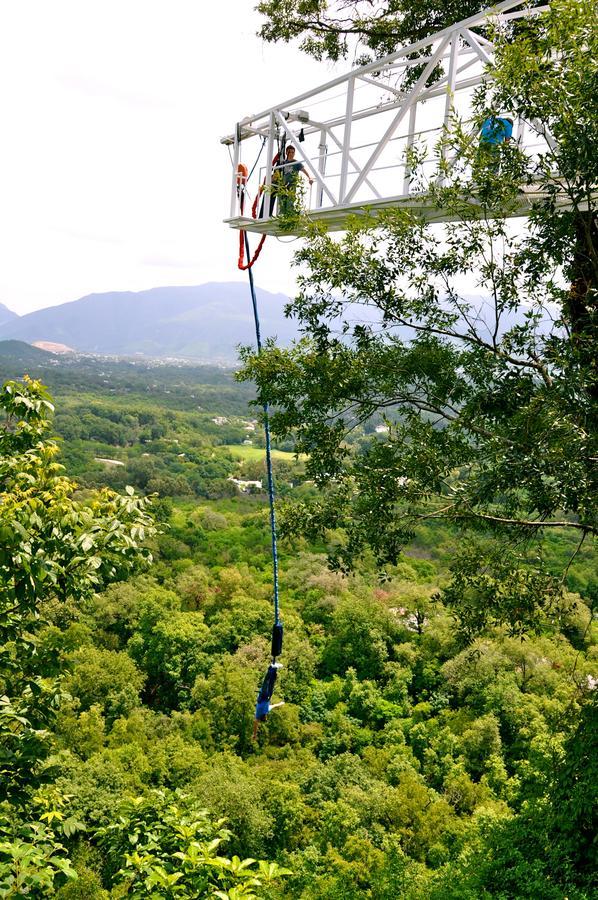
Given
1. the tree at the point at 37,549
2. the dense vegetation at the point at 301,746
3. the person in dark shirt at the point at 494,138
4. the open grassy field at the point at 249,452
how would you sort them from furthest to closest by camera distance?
the open grassy field at the point at 249,452
the person in dark shirt at the point at 494,138
the dense vegetation at the point at 301,746
the tree at the point at 37,549

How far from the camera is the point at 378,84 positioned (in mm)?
5535

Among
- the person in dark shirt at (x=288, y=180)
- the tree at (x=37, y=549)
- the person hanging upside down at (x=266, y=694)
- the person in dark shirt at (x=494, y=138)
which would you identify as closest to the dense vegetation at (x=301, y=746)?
the tree at (x=37, y=549)

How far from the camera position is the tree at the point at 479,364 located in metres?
3.90

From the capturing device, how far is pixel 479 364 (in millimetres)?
5215

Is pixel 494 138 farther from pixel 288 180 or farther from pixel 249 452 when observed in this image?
pixel 249 452

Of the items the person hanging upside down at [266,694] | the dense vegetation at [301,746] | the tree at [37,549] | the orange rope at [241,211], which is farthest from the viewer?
the person hanging upside down at [266,694]

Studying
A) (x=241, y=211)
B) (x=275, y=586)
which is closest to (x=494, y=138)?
(x=241, y=211)

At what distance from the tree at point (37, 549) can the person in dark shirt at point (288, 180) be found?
8.91 feet

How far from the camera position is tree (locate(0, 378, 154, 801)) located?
10.3 ft

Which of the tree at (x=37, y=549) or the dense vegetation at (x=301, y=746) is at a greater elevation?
the tree at (x=37, y=549)

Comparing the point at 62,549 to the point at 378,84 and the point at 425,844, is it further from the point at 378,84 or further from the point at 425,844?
the point at 425,844

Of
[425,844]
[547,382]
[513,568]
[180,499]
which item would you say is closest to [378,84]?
[547,382]

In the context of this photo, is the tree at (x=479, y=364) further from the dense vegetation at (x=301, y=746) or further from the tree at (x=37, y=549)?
the tree at (x=37, y=549)

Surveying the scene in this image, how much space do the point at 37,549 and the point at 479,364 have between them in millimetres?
3703
